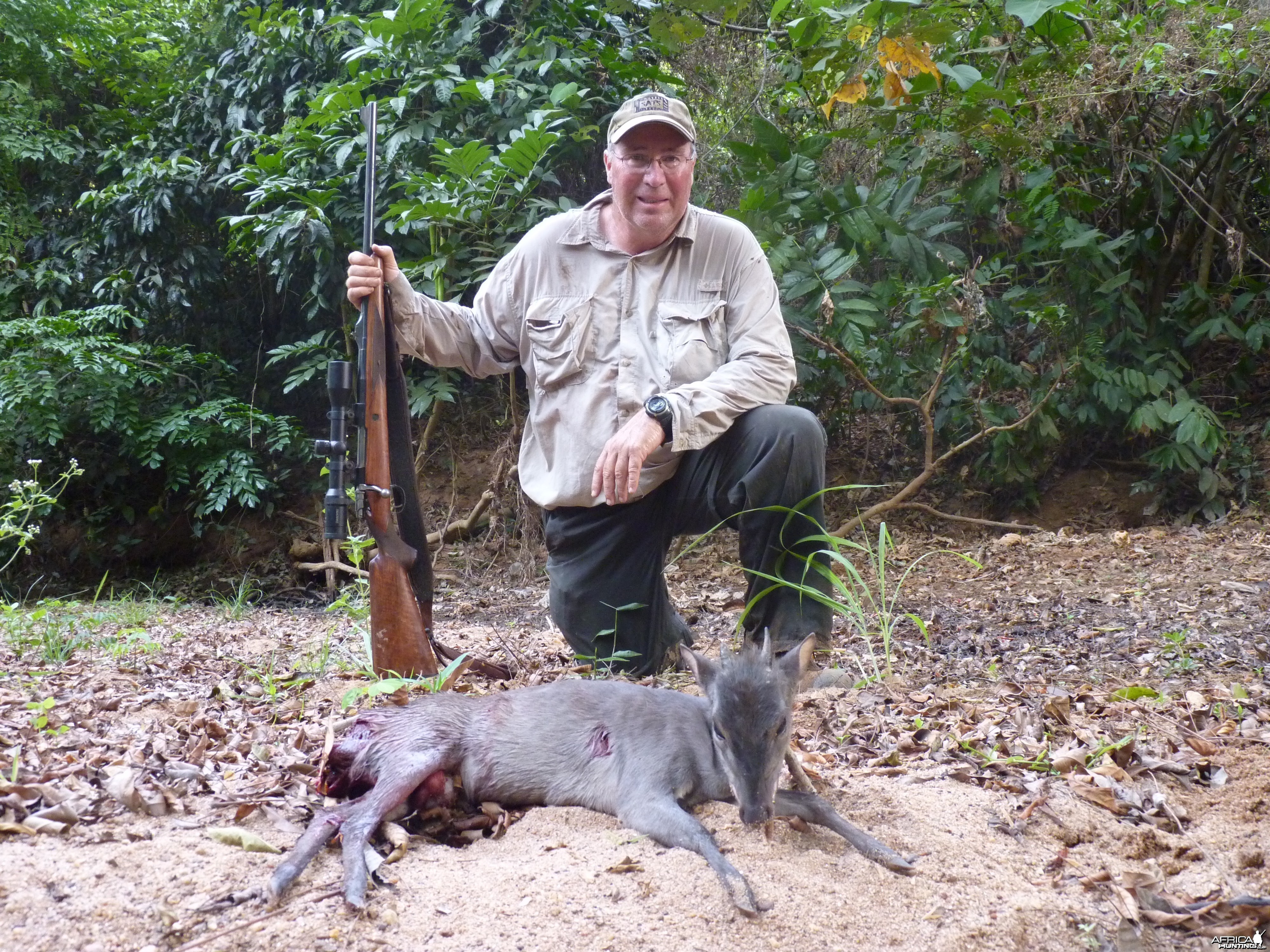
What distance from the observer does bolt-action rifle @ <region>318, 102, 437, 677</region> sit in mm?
3518

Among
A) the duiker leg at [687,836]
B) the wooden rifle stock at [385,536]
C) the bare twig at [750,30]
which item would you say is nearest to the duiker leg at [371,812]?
the duiker leg at [687,836]

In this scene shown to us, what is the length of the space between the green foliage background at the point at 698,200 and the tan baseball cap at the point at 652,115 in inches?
32.0

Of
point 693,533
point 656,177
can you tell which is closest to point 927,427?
point 693,533

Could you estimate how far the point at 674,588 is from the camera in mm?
6516

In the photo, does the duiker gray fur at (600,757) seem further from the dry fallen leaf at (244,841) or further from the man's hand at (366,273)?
the man's hand at (366,273)

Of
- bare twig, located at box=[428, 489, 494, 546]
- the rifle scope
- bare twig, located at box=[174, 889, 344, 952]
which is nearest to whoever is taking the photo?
bare twig, located at box=[174, 889, 344, 952]

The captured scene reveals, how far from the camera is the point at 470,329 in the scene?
431 centimetres

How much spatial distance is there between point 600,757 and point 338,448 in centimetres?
152

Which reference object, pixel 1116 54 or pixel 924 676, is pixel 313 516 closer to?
pixel 924 676

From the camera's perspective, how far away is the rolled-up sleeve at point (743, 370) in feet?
12.2

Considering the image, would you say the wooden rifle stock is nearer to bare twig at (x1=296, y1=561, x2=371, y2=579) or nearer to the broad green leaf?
the broad green leaf

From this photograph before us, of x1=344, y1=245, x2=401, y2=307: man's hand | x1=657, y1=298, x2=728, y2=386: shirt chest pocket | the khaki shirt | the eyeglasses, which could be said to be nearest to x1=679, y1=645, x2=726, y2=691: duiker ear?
the khaki shirt

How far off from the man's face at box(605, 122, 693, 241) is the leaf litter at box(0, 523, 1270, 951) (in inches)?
75.8

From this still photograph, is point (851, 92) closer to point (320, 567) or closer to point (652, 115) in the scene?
point (652, 115)
